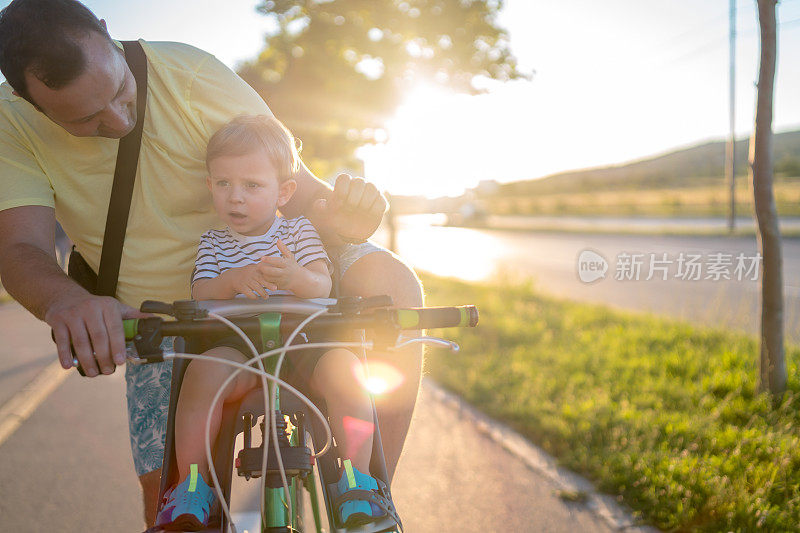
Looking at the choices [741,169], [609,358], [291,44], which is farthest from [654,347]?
[741,169]

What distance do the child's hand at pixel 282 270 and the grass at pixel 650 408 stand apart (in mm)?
2390

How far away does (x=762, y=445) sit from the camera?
12.4ft

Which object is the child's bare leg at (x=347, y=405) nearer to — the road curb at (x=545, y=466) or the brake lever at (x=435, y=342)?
the brake lever at (x=435, y=342)

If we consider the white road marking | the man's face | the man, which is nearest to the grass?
the man

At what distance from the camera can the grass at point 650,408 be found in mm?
3311

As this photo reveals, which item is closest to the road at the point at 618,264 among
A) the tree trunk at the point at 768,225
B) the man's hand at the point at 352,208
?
the tree trunk at the point at 768,225

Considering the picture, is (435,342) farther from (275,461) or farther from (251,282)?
(251,282)

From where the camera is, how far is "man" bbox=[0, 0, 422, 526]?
6.09ft

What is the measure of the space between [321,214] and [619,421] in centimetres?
306

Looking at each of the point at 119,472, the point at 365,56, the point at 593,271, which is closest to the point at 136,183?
the point at 119,472

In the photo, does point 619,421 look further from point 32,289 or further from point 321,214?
point 32,289

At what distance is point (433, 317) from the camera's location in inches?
66.0

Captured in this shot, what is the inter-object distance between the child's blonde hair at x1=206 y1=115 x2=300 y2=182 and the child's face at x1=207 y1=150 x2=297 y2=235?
0.07 ft

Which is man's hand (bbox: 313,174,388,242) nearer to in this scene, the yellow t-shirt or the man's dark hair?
the yellow t-shirt
